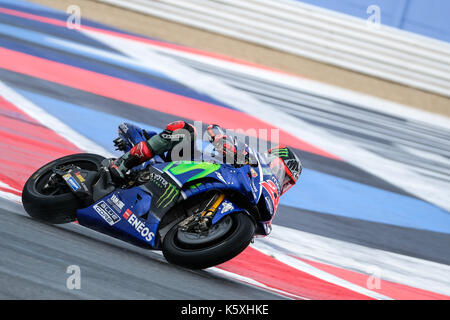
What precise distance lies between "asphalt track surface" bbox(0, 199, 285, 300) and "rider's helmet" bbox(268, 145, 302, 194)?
94cm

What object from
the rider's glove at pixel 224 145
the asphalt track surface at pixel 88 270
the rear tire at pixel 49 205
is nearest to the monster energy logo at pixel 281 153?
the rider's glove at pixel 224 145

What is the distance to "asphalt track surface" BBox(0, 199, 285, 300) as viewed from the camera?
3213mm

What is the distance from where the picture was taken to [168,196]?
4605mm

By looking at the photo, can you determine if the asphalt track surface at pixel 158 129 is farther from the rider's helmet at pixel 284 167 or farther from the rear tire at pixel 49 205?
the rider's helmet at pixel 284 167

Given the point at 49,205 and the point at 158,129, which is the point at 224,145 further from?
the point at 158,129

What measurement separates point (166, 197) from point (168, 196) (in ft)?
0.06

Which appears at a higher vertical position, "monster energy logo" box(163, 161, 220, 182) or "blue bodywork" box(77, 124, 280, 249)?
"monster energy logo" box(163, 161, 220, 182)

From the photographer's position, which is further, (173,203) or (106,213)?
(106,213)

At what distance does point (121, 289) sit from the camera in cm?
345

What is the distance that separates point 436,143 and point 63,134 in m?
6.72

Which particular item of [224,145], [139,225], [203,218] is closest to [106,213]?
[139,225]

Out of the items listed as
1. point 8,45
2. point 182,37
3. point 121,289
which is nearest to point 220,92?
point 182,37

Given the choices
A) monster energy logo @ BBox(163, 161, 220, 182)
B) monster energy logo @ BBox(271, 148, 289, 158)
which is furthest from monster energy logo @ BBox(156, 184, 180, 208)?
monster energy logo @ BBox(271, 148, 289, 158)

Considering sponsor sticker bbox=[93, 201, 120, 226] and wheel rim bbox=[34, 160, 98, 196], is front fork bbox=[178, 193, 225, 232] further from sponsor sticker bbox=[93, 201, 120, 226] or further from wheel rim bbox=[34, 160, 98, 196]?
wheel rim bbox=[34, 160, 98, 196]
